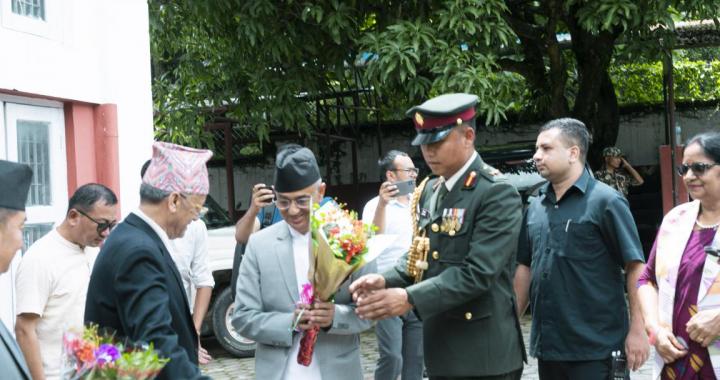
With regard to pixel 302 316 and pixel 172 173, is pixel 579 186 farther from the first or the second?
pixel 172 173

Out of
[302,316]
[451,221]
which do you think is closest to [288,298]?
[302,316]

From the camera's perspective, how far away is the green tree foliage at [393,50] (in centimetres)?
1052

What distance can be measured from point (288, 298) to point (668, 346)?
1.83 metres

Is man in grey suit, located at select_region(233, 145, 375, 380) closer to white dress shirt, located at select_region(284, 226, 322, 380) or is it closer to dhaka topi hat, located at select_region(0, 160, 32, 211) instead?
white dress shirt, located at select_region(284, 226, 322, 380)

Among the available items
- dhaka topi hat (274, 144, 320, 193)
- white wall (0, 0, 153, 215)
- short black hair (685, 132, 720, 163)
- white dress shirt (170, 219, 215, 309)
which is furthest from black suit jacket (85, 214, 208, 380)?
white dress shirt (170, 219, 215, 309)

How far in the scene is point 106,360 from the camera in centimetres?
306

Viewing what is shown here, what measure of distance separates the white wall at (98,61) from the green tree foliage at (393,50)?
3.30 meters

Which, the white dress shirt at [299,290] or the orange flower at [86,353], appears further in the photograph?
the white dress shirt at [299,290]

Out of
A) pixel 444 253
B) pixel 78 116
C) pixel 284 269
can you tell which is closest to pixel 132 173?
pixel 78 116

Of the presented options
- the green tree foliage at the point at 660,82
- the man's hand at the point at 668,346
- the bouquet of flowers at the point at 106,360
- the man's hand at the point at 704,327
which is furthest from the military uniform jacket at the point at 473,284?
the green tree foliage at the point at 660,82

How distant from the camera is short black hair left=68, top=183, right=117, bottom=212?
5.23m

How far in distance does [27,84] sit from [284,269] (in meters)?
2.88

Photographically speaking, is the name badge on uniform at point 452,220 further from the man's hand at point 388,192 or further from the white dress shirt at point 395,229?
the white dress shirt at point 395,229

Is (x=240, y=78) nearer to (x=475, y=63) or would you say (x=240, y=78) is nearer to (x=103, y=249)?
(x=475, y=63)
